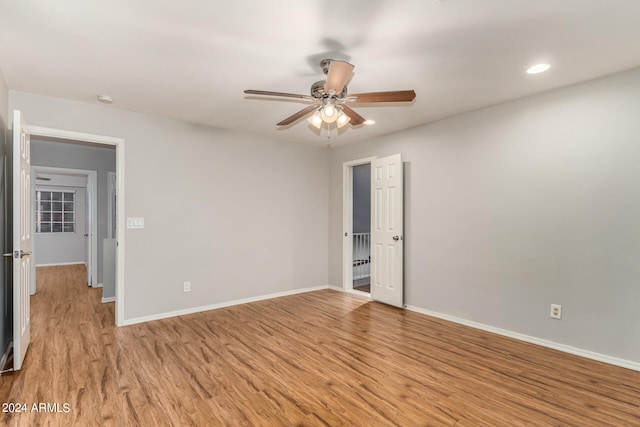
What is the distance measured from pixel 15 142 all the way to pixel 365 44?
2851mm

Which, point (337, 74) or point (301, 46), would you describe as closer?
point (337, 74)

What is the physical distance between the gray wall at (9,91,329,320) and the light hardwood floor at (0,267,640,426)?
0.67m

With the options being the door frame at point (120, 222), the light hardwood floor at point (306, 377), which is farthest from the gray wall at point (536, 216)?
the door frame at point (120, 222)

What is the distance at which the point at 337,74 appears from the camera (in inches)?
82.7

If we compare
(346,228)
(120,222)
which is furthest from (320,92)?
(346,228)

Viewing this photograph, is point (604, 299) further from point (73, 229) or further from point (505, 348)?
point (73, 229)

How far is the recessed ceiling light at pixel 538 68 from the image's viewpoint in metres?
2.60

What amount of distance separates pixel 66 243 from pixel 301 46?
9.26 metres

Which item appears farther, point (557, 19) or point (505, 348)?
point (505, 348)

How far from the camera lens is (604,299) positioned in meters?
2.80

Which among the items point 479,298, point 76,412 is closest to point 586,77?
point 479,298

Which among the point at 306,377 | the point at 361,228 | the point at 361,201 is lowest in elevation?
the point at 306,377

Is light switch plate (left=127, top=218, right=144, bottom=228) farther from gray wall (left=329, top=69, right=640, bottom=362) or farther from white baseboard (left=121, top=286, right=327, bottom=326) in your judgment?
gray wall (left=329, top=69, right=640, bottom=362)

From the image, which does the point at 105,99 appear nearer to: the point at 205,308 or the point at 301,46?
the point at 301,46
